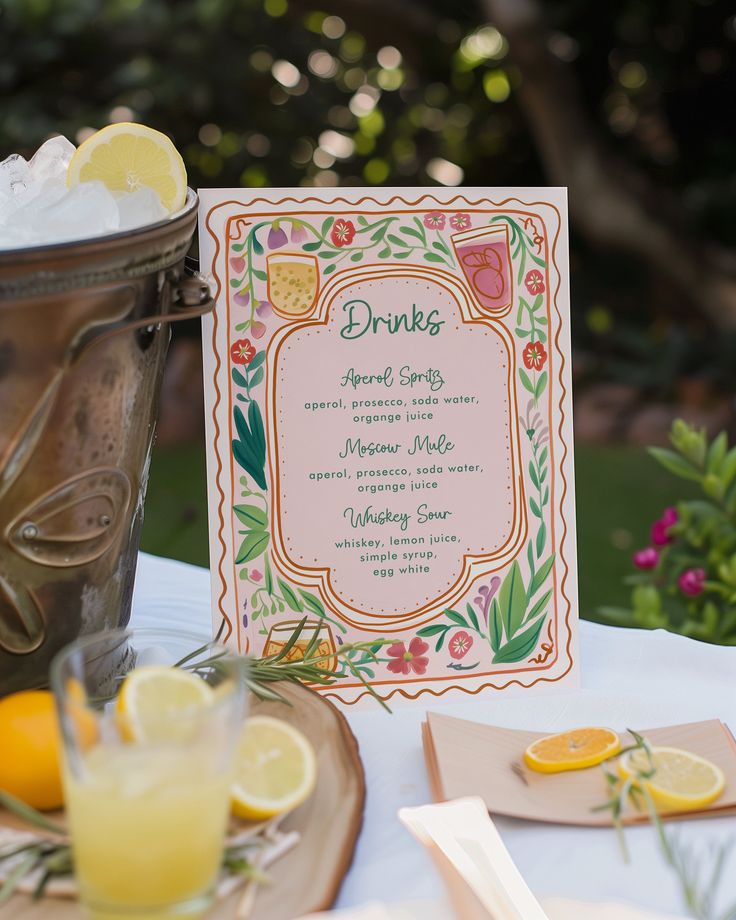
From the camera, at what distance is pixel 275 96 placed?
3840mm

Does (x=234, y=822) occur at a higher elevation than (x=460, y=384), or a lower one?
lower

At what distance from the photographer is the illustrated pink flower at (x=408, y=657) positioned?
0.95 m

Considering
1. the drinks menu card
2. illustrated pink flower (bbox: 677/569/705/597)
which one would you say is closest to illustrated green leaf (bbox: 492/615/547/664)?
the drinks menu card

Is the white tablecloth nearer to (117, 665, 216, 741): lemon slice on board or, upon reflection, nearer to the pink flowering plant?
(117, 665, 216, 741): lemon slice on board

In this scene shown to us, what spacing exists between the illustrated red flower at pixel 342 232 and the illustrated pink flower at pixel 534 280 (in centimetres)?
17

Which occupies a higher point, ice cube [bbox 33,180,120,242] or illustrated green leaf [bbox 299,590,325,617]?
ice cube [bbox 33,180,120,242]

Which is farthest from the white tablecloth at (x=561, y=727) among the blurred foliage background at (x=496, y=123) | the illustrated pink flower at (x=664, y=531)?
the blurred foliage background at (x=496, y=123)

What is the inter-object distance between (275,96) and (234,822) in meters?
3.54

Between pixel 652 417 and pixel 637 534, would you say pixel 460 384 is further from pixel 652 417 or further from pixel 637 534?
pixel 652 417

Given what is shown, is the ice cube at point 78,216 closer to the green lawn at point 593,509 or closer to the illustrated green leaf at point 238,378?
the illustrated green leaf at point 238,378

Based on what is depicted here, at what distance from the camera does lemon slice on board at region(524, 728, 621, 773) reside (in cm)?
78

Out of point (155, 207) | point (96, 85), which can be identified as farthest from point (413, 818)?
point (96, 85)

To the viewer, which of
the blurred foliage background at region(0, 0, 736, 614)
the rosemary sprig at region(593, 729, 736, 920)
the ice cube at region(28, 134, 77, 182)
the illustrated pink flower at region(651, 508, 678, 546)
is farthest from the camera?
the blurred foliage background at region(0, 0, 736, 614)

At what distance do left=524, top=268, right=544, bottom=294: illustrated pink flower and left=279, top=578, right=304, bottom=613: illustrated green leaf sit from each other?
1.17 ft
